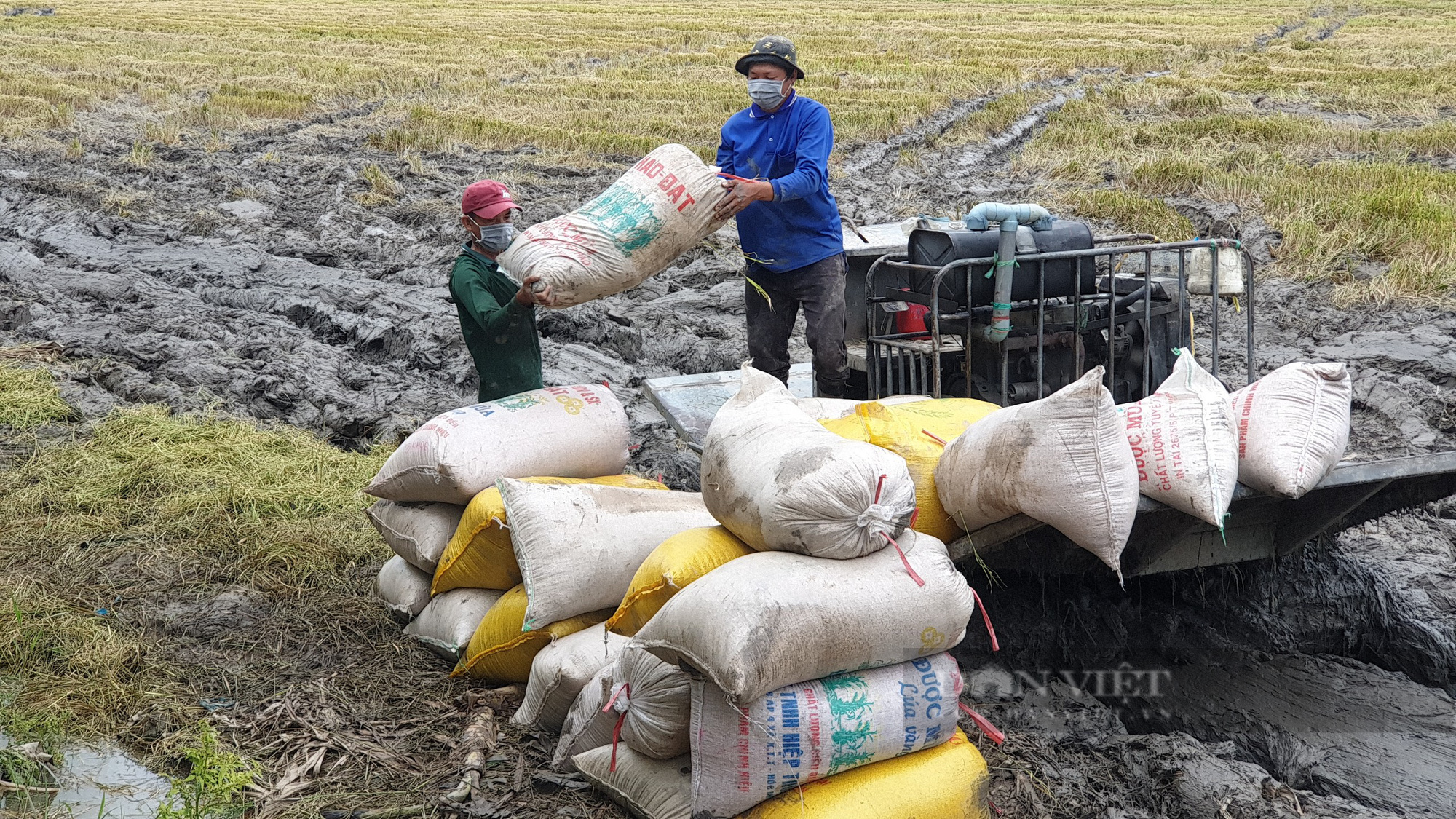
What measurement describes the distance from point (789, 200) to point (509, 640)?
2051 mm

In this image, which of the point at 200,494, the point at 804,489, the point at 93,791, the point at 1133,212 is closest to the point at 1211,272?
the point at 804,489

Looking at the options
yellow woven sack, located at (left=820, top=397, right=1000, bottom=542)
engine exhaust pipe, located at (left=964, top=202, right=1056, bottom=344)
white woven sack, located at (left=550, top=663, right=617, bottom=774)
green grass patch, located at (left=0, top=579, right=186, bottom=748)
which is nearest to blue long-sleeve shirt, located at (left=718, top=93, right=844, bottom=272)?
engine exhaust pipe, located at (left=964, top=202, right=1056, bottom=344)

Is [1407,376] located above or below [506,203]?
below

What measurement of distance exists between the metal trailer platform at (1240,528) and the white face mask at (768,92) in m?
2.10

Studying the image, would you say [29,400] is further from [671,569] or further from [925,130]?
[925,130]

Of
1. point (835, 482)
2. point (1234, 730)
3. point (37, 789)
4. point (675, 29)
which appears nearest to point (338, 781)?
point (37, 789)

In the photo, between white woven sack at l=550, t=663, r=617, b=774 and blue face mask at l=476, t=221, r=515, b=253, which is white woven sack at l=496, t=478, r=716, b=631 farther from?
blue face mask at l=476, t=221, r=515, b=253

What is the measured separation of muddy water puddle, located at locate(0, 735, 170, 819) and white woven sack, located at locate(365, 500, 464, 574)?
1037 millimetres

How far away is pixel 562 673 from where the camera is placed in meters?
3.26

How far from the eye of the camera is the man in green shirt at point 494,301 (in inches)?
152

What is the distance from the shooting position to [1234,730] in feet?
12.0

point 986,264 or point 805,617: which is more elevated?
point 986,264

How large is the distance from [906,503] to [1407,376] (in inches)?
194

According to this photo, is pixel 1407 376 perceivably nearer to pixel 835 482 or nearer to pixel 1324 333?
pixel 1324 333
